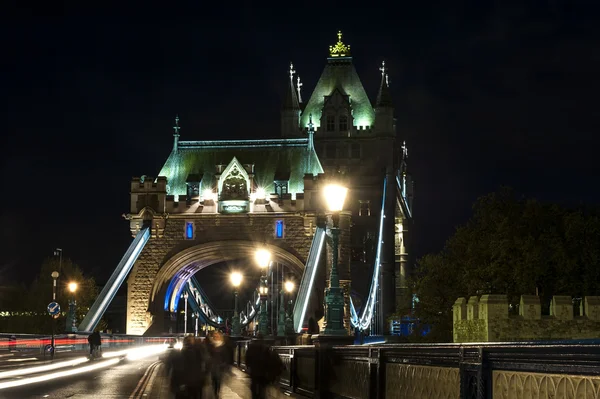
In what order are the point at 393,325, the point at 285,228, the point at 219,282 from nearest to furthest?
1. the point at 285,228
2. the point at 393,325
3. the point at 219,282

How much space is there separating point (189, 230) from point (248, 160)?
6.84 meters

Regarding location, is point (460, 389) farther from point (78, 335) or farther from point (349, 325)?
point (349, 325)

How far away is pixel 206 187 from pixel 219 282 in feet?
179

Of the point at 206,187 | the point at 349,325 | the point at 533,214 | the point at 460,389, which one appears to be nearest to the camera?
the point at 460,389

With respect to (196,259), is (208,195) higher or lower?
higher

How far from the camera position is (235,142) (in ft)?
231

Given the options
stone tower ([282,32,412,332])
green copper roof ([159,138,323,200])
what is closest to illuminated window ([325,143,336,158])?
stone tower ([282,32,412,332])

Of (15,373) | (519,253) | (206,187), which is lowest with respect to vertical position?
(15,373)

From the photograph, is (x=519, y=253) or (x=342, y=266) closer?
(x=519, y=253)

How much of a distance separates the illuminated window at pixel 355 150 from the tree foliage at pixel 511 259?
30.5 m

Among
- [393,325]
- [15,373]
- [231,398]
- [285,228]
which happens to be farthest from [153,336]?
[231,398]

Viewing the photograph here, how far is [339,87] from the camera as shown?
8500 centimetres

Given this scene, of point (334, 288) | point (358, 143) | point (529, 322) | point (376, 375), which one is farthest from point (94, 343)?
point (358, 143)

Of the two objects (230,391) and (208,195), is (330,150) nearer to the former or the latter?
(208,195)
